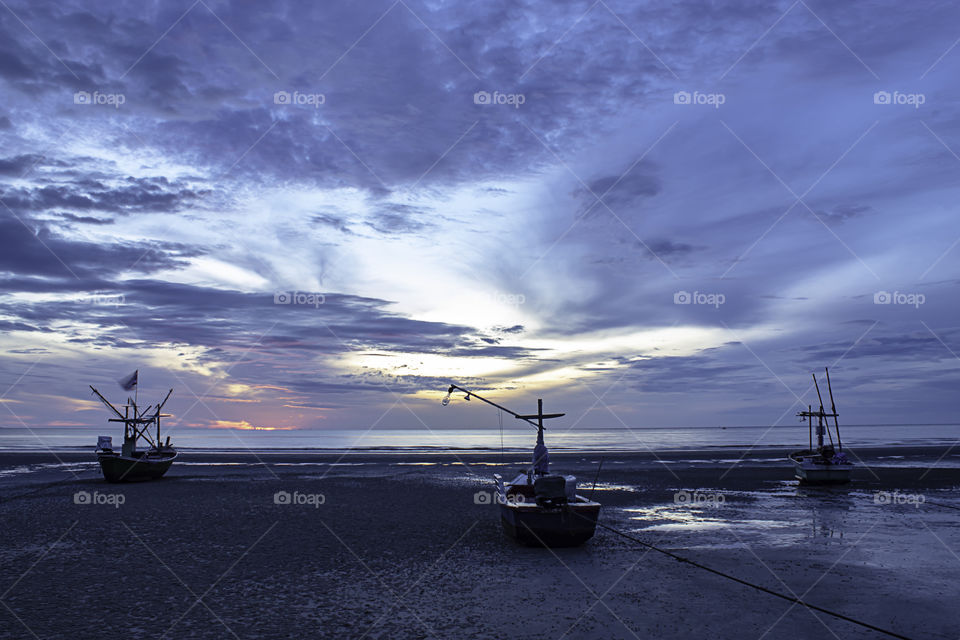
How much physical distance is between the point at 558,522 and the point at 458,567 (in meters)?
3.98

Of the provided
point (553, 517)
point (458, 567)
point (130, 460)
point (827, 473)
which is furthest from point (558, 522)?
point (130, 460)

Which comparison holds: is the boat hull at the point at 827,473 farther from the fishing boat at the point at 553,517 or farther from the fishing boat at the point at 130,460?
the fishing boat at the point at 130,460

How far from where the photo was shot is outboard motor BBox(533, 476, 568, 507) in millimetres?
21922

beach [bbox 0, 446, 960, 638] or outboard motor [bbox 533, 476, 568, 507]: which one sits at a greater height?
outboard motor [bbox 533, 476, 568, 507]

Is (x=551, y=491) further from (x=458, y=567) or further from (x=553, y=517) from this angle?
(x=458, y=567)

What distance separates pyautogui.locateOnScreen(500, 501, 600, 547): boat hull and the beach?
0.59m

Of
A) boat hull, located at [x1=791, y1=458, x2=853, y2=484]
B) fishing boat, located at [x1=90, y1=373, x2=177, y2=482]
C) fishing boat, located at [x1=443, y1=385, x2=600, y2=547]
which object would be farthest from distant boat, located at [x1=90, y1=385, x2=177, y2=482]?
boat hull, located at [x1=791, y1=458, x2=853, y2=484]

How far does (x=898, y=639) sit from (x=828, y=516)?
17.7 meters

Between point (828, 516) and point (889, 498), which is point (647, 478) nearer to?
point (889, 498)

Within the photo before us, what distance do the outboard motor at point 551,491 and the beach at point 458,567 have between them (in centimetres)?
166

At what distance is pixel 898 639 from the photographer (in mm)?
12516

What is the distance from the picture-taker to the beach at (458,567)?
547 inches

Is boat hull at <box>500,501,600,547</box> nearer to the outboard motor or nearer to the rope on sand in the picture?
the outboard motor

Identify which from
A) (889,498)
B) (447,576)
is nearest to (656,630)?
(447,576)
